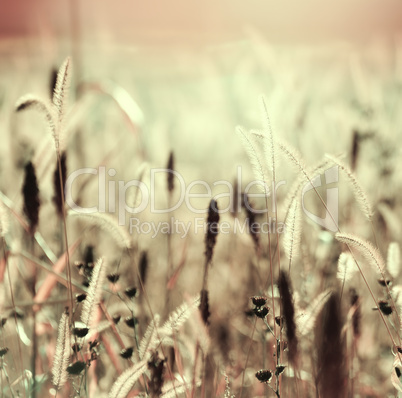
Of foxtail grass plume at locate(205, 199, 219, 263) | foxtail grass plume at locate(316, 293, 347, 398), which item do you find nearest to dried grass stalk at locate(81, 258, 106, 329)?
foxtail grass plume at locate(205, 199, 219, 263)

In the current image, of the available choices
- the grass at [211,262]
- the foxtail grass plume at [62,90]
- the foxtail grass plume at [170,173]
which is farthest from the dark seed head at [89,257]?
the foxtail grass plume at [62,90]

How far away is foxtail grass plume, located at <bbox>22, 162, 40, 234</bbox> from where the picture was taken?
0.57 metres

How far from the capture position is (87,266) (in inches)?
28.1

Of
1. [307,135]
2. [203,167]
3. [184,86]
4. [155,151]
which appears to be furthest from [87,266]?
[184,86]

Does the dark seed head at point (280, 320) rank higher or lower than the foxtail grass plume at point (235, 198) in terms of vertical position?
lower

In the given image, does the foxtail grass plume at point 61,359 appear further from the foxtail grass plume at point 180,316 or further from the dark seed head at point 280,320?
the dark seed head at point 280,320

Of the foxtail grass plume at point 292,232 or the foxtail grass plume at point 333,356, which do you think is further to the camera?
the foxtail grass plume at point 292,232

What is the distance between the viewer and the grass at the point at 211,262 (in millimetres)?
562

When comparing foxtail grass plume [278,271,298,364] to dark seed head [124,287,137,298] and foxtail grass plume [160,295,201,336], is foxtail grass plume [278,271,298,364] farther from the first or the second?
dark seed head [124,287,137,298]

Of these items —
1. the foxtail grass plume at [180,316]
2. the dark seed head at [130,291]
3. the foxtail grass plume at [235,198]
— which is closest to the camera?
the foxtail grass plume at [180,316]

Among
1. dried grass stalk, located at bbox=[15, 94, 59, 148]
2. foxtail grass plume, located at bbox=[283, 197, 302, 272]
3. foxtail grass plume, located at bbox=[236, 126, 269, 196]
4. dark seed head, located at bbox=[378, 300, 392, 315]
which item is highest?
dried grass stalk, located at bbox=[15, 94, 59, 148]

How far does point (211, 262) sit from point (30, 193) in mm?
202

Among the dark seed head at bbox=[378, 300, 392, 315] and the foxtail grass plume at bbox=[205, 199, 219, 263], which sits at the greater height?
the foxtail grass plume at bbox=[205, 199, 219, 263]

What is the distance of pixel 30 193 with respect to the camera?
1.86 feet
